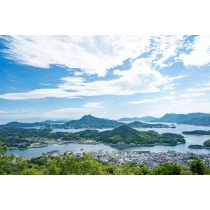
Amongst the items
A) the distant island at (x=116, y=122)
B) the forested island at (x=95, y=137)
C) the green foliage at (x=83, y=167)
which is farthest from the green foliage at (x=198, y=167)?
the distant island at (x=116, y=122)

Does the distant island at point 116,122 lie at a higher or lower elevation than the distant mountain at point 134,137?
higher

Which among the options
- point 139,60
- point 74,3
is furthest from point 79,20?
point 139,60

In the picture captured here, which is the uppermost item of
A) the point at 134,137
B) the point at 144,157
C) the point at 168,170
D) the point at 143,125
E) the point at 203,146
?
the point at 143,125

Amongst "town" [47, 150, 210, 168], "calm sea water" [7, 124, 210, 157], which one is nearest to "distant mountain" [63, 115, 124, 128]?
"calm sea water" [7, 124, 210, 157]

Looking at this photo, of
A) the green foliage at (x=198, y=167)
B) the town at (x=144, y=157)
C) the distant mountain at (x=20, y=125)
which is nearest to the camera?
the green foliage at (x=198, y=167)

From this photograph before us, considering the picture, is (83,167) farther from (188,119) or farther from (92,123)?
(188,119)

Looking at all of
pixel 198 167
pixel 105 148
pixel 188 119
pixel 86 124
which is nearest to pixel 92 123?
pixel 86 124

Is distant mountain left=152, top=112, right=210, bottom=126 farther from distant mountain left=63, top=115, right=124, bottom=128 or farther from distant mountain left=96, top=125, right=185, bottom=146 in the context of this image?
distant mountain left=63, top=115, right=124, bottom=128

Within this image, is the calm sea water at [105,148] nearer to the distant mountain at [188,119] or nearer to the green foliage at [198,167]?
the distant mountain at [188,119]
